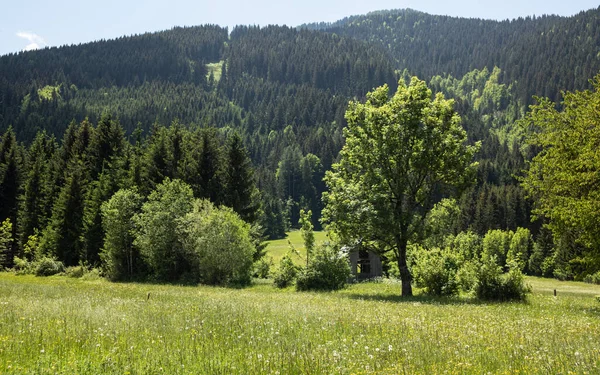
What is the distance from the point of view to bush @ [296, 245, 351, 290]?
1378 inches

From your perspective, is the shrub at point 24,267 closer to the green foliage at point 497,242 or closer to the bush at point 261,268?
the bush at point 261,268

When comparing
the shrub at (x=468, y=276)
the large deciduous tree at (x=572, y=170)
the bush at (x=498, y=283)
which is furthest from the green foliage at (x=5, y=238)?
the large deciduous tree at (x=572, y=170)

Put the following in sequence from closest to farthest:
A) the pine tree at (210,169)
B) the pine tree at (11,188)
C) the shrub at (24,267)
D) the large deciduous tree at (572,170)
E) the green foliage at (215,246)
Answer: the large deciduous tree at (572,170)
the green foliage at (215,246)
the shrub at (24,267)
the pine tree at (210,169)
the pine tree at (11,188)

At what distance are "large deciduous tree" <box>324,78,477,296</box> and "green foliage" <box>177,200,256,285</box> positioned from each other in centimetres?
1394

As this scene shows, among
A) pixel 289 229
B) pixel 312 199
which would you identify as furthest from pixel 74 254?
pixel 312 199

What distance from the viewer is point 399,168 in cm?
2719

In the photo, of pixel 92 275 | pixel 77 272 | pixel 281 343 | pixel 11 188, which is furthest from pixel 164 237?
pixel 11 188

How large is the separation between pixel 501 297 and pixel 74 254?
49883mm

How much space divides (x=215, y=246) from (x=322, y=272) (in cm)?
967

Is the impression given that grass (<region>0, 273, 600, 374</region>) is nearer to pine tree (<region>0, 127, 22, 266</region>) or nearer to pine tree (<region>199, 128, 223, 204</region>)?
pine tree (<region>199, 128, 223, 204</region>)

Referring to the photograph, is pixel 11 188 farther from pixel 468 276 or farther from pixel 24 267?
pixel 468 276

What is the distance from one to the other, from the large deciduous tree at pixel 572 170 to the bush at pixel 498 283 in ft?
10.4

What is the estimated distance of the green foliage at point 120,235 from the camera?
4481 cm

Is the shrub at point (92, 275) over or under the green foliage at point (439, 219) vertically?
under
